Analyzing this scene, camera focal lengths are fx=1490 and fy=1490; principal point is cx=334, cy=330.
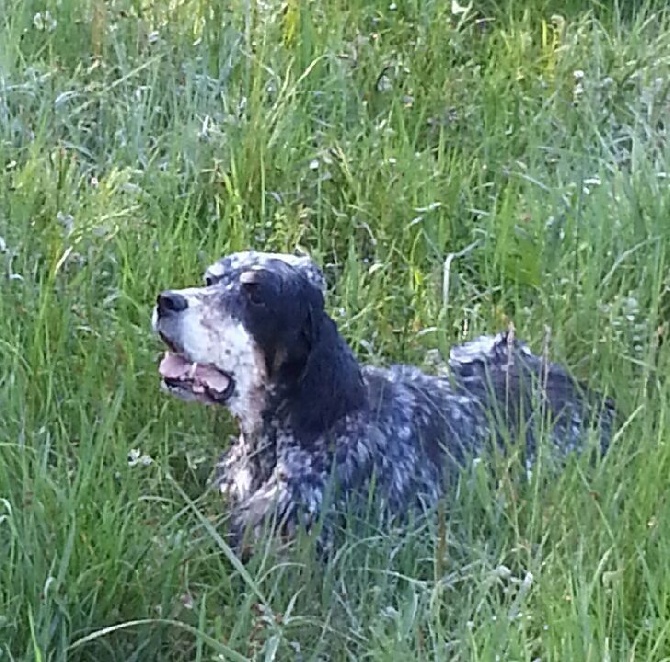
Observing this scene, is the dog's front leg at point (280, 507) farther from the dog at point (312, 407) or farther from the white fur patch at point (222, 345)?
the white fur patch at point (222, 345)

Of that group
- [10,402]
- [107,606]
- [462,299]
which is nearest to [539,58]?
[462,299]

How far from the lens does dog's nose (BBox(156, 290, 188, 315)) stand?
3.26 meters

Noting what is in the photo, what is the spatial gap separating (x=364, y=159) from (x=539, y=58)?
94cm

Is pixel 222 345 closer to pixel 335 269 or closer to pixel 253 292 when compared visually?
pixel 253 292

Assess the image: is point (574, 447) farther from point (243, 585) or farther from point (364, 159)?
point (364, 159)

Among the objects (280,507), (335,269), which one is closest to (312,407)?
(280,507)

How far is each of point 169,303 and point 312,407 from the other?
421 mm

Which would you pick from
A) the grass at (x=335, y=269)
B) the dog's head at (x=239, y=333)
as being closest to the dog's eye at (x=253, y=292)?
the dog's head at (x=239, y=333)

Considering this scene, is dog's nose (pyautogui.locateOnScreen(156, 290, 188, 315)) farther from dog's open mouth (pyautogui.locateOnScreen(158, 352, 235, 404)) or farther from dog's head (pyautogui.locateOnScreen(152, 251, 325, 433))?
dog's open mouth (pyautogui.locateOnScreen(158, 352, 235, 404))

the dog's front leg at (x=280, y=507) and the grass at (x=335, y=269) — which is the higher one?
the grass at (x=335, y=269)

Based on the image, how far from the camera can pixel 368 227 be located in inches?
166

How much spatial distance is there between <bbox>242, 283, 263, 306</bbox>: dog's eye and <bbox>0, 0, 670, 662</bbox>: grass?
0.38 m

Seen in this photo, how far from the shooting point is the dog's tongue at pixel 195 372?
10.9ft

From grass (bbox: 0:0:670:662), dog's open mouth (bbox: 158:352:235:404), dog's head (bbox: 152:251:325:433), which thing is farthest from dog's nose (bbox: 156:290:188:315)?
grass (bbox: 0:0:670:662)
